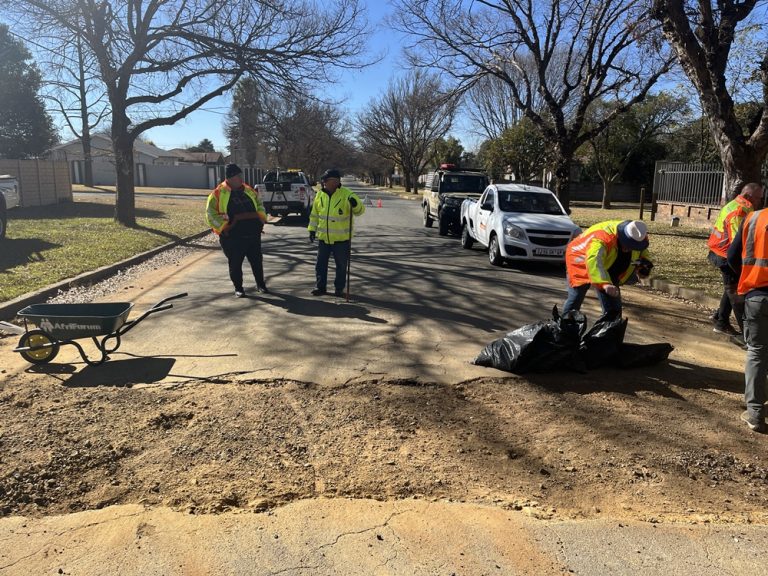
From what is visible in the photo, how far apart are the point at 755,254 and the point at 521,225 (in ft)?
22.6

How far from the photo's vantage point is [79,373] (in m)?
4.99

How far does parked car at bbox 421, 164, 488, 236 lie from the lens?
16875 mm

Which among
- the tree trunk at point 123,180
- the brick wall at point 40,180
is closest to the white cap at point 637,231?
the tree trunk at point 123,180

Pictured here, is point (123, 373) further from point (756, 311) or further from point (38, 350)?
point (756, 311)

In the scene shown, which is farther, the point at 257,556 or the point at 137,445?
the point at 137,445

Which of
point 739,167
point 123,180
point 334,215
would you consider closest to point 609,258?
point 334,215

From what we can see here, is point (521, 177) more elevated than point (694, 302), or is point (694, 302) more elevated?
point (521, 177)

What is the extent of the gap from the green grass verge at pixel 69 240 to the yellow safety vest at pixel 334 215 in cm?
408

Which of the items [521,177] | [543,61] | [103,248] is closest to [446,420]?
[103,248]

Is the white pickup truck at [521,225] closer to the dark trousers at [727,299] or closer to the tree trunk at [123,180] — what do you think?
the dark trousers at [727,299]

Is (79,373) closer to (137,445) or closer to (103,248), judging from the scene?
(137,445)

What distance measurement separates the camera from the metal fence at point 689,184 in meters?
19.8

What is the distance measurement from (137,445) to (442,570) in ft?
7.13

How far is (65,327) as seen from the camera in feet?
16.2
